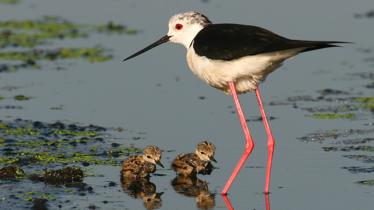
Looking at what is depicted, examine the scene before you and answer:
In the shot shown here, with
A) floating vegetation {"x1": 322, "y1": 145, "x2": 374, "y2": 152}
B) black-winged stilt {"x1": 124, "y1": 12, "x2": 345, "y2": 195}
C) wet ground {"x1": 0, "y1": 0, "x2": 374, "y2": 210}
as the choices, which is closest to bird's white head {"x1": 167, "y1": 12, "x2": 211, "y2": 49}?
black-winged stilt {"x1": 124, "y1": 12, "x2": 345, "y2": 195}

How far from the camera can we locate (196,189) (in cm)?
896

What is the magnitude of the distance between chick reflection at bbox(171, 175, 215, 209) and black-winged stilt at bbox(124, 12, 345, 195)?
0.61 feet

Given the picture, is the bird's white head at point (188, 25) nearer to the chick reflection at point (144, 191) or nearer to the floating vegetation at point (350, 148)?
the chick reflection at point (144, 191)

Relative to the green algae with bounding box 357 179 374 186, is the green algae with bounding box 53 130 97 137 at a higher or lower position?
lower

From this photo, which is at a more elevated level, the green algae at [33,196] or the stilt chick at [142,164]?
the stilt chick at [142,164]

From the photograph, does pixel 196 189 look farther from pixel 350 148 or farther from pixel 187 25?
pixel 350 148

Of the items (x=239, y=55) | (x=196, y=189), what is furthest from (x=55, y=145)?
(x=239, y=55)

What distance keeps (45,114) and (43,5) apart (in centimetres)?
688

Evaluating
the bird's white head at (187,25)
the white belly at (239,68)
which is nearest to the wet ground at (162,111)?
the white belly at (239,68)

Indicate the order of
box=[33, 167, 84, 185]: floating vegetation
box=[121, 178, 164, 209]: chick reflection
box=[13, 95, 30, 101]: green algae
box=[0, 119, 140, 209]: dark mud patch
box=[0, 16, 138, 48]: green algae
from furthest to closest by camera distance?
1. box=[0, 16, 138, 48]: green algae
2. box=[13, 95, 30, 101]: green algae
3. box=[33, 167, 84, 185]: floating vegetation
4. box=[0, 119, 140, 209]: dark mud patch
5. box=[121, 178, 164, 209]: chick reflection

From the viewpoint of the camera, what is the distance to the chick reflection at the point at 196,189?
8500 millimetres

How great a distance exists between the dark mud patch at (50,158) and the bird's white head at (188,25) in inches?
46.6

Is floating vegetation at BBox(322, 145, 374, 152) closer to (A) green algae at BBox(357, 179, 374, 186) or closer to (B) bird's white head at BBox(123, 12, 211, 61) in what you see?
(A) green algae at BBox(357, 179, 374, 186)

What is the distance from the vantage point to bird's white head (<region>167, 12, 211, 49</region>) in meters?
9.75
